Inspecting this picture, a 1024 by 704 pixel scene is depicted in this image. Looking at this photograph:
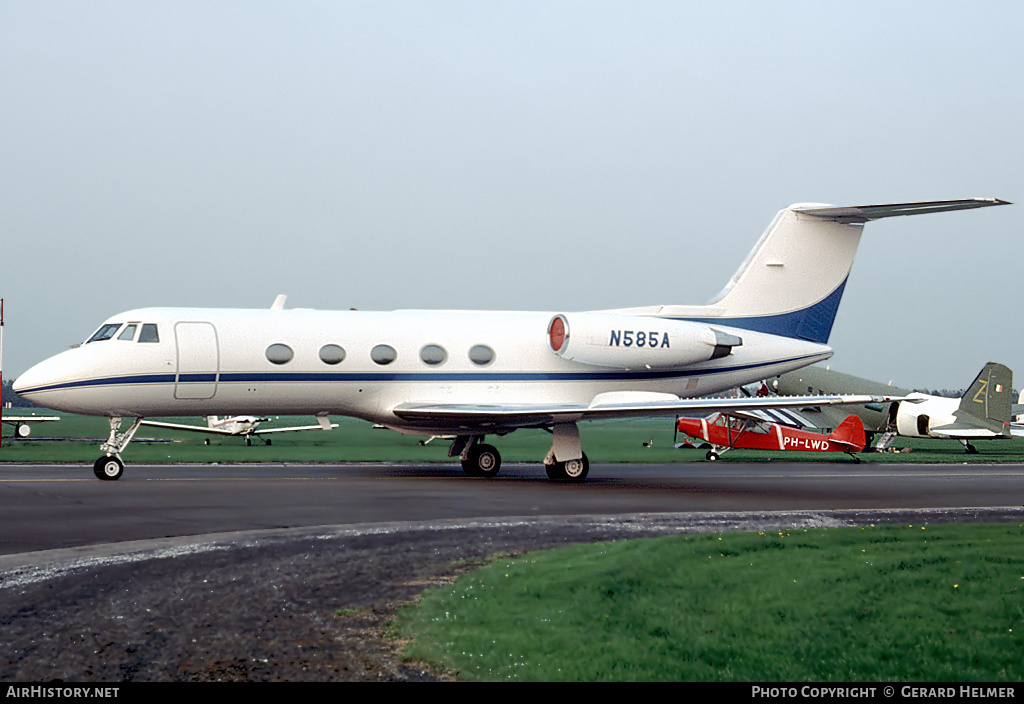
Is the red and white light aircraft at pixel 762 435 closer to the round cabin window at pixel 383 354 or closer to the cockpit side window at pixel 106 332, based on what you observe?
the round cabin window at pixel 383 354

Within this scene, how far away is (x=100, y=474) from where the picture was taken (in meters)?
19.9

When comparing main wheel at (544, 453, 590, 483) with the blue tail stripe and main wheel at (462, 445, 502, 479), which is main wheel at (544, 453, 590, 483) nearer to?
main wheel at (462, 445, 502, 479)

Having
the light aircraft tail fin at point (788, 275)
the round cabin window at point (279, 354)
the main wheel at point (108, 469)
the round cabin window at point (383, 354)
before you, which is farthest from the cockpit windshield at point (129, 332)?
the light aircraft tail fin at point (788, 275)

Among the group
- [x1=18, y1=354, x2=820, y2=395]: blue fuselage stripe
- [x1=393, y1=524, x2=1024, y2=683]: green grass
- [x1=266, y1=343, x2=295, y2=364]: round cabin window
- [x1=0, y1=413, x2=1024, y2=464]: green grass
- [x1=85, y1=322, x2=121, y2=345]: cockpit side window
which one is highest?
[x1=85, y1=322, x2=121, y2=345]: cockpit side window

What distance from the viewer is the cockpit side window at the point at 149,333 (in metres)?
20.5

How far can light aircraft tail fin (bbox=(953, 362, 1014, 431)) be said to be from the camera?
38906mm

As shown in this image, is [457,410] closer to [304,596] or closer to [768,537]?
[768,537]

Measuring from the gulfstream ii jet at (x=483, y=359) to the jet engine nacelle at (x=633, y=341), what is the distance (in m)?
0.03

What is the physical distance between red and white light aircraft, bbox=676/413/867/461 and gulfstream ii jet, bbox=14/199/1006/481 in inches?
337

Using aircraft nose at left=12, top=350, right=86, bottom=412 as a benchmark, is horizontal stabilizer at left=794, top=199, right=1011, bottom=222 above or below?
above

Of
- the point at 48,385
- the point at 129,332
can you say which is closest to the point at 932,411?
the point at 129,332

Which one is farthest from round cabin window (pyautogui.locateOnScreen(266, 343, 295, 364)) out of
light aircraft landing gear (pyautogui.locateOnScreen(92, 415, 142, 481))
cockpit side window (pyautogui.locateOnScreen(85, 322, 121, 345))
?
light aircraft landing gear (pyautogui.locateOnScreen(92, 415, 142, 481))
